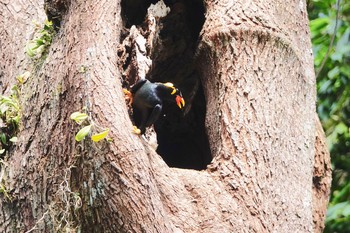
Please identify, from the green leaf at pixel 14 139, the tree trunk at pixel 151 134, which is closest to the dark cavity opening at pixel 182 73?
the tree trunk at pixel 151 134

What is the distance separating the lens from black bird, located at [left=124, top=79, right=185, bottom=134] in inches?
134

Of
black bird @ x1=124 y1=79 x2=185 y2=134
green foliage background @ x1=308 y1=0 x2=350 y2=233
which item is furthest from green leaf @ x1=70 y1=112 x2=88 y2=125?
green foliage background @ x1=308 y1=0 x2=350 y2=233

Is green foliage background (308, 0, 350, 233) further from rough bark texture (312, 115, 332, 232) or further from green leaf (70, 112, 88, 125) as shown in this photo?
green leaf (70, 112, 88, 125)

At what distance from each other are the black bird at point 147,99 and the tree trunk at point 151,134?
12cm

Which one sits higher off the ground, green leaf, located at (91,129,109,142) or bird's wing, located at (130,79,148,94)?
bird's wing, located at (130,79,148,94)

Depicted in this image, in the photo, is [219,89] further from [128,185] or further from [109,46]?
[128,185]

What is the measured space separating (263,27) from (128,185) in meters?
1.22

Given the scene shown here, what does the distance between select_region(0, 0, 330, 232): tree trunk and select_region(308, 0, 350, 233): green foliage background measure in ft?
3.72

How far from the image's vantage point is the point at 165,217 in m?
2.97

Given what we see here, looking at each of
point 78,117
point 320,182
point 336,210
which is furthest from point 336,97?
point 78,117

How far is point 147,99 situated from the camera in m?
3.42

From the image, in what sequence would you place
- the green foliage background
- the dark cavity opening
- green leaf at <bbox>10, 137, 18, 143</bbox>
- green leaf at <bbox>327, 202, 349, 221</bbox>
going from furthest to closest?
1. the green foliage background
2. green leaf at <bbox>327, 202, 349, 221</bbox>
3. the dark cavity opening
4. green leaf at <bbox>10, 137, 18, 143</bbox>

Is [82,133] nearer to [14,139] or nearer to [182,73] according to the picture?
[14,139]

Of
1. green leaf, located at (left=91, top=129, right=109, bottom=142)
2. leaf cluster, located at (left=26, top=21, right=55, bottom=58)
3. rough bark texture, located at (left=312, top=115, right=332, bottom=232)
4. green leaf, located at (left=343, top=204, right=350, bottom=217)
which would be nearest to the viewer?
green leaf, located at (left=91, top=129, right=109, bottom=142)
